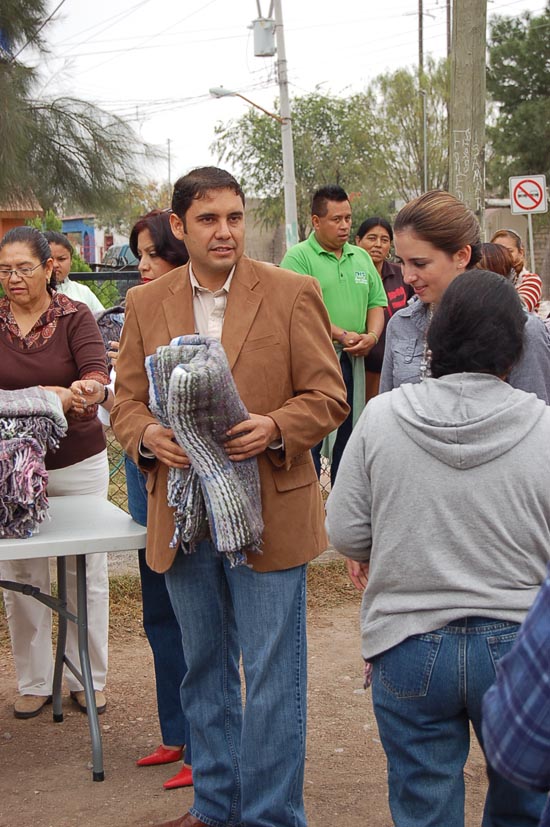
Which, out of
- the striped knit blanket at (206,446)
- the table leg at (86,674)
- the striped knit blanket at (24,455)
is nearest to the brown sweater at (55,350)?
the striped knit blanket at (24,455)

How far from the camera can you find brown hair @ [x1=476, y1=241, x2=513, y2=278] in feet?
10.9

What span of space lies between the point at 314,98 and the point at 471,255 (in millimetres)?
38551

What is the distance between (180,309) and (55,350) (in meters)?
1.08

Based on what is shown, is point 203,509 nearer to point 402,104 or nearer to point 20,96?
point 20,96

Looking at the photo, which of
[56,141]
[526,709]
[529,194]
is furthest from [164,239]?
[529,194]

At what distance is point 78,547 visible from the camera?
348cm

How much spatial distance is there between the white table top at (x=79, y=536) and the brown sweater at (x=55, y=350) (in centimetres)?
41

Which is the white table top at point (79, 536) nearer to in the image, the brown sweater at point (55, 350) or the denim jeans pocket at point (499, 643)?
the brown sweater at point (55, 350)

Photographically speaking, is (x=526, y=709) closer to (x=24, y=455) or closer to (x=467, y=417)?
(x=467, y=417)

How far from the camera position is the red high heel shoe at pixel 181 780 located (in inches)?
144

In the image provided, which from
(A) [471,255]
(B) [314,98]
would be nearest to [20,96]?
(A) [471,255]

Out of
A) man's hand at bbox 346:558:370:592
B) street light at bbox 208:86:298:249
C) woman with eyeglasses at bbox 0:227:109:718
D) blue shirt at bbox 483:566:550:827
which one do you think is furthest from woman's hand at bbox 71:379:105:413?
street light at bbox 208:86:298:249

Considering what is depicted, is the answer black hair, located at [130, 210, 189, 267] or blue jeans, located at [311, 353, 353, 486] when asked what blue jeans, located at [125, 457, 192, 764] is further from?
blue jeans, located at [311, 353, 353, 486]

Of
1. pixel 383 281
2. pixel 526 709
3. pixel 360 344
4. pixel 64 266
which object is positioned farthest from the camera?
pixel 383 281
